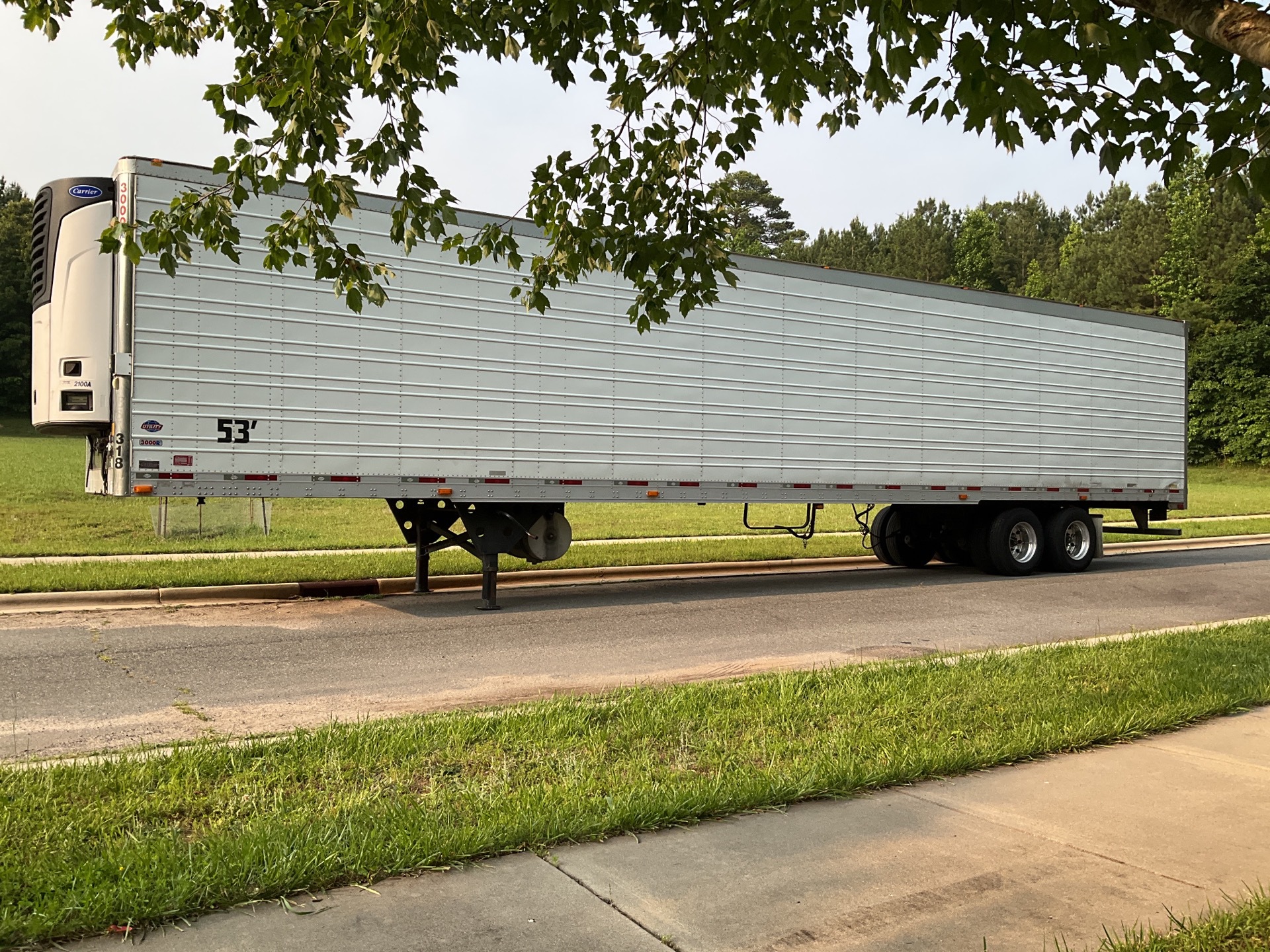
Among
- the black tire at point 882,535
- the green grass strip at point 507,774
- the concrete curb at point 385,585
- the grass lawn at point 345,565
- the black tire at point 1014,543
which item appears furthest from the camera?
the black tire at point 882,535

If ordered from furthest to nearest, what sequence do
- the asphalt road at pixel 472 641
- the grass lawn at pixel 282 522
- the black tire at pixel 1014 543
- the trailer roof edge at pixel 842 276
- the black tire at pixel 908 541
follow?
the black tire at pixel 908 541
the grass lawn at pixel 282 522
the black tire at pixel 1014 543
the trailer roof edge at pixel 842 276
the asphalt road at pixel 472 641

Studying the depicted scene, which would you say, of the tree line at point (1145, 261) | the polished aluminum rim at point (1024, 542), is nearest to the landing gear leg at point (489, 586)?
the polished aluminum rim at point (1024, 542)

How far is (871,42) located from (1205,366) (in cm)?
7240

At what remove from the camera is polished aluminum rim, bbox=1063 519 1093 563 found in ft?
56.1

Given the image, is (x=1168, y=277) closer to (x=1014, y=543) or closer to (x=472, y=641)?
(x=1014, y=543)

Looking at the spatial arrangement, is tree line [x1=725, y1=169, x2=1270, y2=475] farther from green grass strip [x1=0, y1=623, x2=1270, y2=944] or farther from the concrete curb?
green grass strip [x1=0, y1=623, x2=1270, y2=944]

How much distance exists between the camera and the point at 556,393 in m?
12.0

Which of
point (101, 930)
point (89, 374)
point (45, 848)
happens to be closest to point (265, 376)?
point (89, 374)

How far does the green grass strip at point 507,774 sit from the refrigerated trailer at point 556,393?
4735 mm

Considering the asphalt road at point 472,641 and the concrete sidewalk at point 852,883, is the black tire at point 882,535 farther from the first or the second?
the concrete sidewalk at point 852,883

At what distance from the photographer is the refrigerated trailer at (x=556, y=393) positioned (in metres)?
9.94

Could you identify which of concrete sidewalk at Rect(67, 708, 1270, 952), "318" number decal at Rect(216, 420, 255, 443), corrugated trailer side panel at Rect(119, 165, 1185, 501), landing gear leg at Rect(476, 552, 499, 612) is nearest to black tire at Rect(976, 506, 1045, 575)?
corrugated trailer side panel at Rect(119, 165, 1185, 501)

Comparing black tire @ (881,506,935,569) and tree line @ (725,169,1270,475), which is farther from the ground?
tree line @ (725,169,1270,475)

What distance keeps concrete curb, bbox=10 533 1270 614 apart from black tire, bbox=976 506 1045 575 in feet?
5.92
